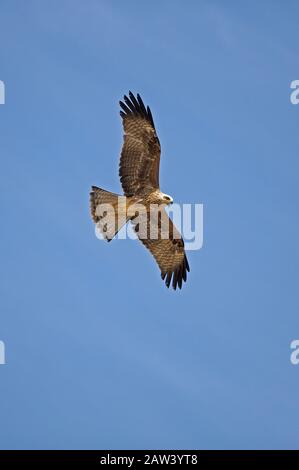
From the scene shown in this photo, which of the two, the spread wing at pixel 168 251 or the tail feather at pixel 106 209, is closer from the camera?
the tail feather at pixel 106 209

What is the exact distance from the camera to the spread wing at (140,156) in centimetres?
2033

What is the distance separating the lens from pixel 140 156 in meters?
20.3

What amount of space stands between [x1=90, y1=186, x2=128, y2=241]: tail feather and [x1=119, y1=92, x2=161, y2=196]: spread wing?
0.22 m

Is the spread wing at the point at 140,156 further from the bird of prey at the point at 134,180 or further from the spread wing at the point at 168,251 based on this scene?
the spread wing at the point at 168,251

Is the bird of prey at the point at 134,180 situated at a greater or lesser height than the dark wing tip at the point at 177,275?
greater

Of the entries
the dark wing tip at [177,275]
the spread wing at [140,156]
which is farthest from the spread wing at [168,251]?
the spread wing at [140,156]

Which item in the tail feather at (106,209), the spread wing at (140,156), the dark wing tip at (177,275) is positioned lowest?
the dark wing tip at (177,275)

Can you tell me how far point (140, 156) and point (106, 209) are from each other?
0.99m

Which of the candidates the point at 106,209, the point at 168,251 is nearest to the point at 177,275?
the point at 168,251

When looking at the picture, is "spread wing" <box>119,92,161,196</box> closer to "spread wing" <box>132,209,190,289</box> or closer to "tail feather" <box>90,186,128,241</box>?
"tail feather" <box>90,186,128,241</box>

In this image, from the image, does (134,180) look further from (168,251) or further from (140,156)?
(168,251)

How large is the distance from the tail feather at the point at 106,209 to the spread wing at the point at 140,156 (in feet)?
0.73

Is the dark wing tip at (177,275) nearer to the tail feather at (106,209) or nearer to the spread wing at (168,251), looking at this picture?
the spread wing at (168,251)
